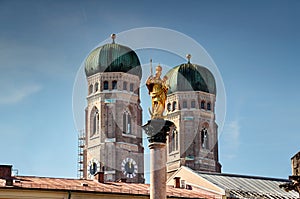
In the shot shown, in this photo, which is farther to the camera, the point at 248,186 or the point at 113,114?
the point at 113,114

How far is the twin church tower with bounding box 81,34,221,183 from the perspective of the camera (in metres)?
136

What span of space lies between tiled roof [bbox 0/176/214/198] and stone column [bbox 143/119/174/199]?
51.5 ft

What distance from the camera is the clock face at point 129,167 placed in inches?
5315

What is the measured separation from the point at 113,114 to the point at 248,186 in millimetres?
49209

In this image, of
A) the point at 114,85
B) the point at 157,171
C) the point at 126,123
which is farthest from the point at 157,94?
the point at 126,123

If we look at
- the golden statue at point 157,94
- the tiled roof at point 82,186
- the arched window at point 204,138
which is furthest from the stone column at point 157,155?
the arched window at point 204,138

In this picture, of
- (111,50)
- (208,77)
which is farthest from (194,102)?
(111,50)

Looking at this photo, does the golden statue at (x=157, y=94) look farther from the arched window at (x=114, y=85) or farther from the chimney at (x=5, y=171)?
the arched window at (x=114, y=85)

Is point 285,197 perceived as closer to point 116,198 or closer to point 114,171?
point 116,198

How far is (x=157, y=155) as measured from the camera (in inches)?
2243

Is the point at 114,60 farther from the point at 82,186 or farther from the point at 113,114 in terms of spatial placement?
the point at 82,186

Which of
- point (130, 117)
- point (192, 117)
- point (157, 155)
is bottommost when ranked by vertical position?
point (157, 155)

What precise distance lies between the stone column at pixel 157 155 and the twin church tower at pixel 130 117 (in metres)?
72.9

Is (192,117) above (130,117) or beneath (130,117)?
above
